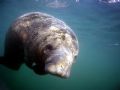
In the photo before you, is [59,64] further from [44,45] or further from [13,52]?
[13,52]

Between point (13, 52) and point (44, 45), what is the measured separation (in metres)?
2.00

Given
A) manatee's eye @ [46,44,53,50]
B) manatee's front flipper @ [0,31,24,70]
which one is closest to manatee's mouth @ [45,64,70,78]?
manatee's eye @ [46,44,53,50]

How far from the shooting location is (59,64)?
3.59m

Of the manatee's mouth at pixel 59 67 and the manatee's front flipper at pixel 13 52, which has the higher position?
the manatee's mouth at pixel 59 67

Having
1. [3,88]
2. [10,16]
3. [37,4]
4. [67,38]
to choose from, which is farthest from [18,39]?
[10,16]

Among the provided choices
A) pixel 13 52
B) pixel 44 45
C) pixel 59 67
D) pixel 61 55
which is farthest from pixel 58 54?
pixel 13 52

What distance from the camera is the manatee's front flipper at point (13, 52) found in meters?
5.62

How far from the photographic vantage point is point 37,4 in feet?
71.3

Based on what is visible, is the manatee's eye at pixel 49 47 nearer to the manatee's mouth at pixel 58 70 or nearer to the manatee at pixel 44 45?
the manatee at pixel 44 45

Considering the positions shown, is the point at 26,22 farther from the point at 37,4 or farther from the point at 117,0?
the point at 37,4

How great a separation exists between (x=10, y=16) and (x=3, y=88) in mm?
15075

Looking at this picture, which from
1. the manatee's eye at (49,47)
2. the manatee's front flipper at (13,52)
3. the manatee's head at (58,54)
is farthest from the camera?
the manatee's front flipper at (13,52)

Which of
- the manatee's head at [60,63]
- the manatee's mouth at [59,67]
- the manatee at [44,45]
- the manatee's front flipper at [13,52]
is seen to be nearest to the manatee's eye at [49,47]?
the manatee at [44,45]

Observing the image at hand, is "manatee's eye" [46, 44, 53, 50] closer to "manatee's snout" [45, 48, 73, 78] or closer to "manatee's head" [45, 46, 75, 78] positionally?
"manatee's head" [45, 46, 75, 78]
